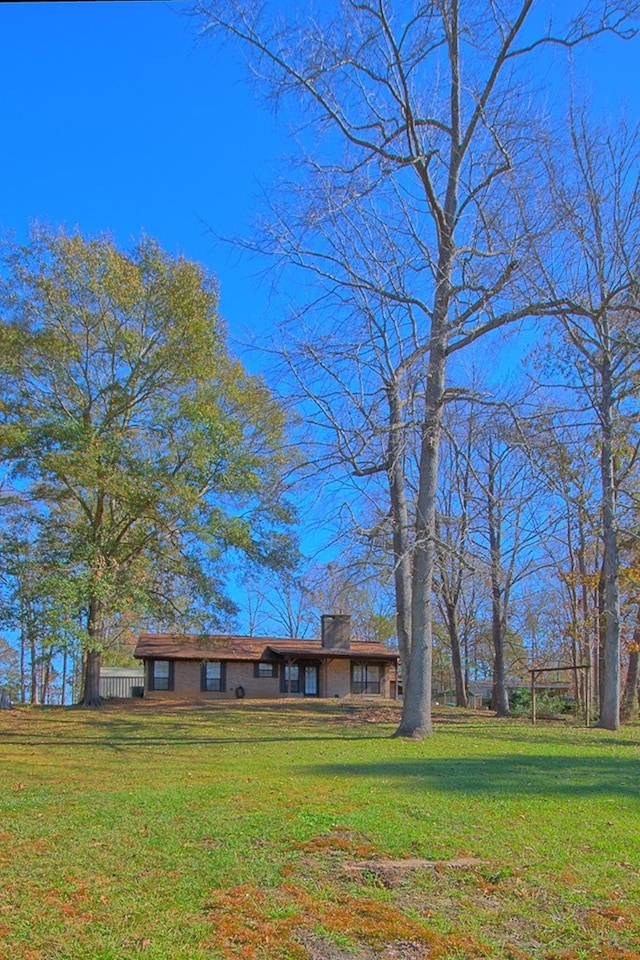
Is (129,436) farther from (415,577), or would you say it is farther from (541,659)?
(541,659)

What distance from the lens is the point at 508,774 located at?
9664 millimetres

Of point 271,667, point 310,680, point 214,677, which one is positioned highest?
point 271,667

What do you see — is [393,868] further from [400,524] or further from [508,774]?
[400,524]

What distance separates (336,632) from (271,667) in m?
3.37

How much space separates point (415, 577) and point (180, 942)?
36.9 ft

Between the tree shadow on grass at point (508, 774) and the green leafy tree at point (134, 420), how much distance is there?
1106cm

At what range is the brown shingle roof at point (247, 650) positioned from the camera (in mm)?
32688

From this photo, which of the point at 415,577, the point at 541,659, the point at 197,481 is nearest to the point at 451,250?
the point at 415,577

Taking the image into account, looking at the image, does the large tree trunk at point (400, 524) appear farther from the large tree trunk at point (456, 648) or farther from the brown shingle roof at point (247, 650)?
the brown shingle roof at point (247, 650)

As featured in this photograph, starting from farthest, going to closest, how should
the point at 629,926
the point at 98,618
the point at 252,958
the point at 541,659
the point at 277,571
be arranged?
1. the point at 541,659
2. the point at 277,571
3. the point at 98,618
4. the point at 629,926
5. the point at 252,958

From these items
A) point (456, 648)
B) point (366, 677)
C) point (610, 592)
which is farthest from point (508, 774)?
point (366, 677)

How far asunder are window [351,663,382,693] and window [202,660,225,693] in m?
6.10

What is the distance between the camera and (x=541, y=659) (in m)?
46.4

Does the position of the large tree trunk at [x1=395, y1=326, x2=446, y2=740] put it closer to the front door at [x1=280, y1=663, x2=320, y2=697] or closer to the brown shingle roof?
the brown shingle roof
